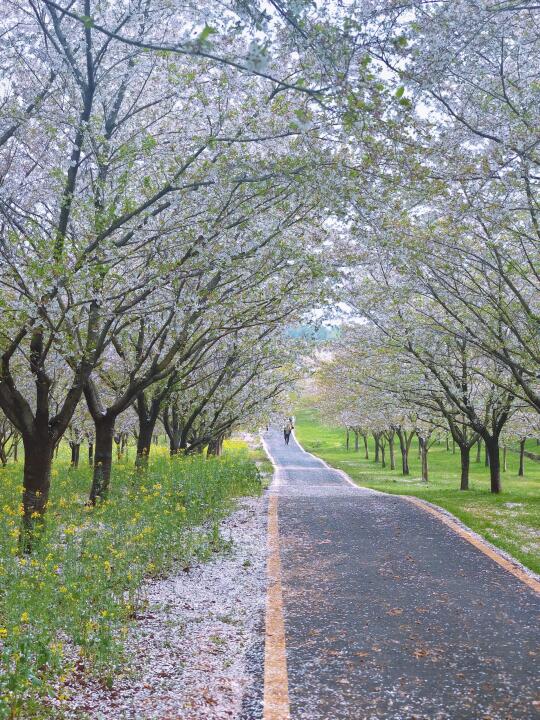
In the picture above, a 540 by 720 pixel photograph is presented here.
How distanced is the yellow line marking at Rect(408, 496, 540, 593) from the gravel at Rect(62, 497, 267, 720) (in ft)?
9.37

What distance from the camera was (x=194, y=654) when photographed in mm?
4969

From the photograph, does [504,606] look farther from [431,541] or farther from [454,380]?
[454,380]

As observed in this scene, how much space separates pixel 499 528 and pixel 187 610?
261 inches

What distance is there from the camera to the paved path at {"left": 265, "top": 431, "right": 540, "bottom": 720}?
4.19 metres

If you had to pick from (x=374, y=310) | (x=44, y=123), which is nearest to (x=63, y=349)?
(x=44, y=123)

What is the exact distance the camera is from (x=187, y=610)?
6.07 meters

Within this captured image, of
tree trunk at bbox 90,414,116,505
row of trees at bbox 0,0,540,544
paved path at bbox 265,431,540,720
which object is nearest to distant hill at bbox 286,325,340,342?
row of trees at bbox 0,0,540,544

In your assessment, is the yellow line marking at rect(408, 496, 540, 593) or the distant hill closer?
the yellow line marking at rect(408, 496, 540, 593)

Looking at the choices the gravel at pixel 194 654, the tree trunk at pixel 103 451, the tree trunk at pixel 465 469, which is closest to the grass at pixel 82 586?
the gravel at pixel 194 654

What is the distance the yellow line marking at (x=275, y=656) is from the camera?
4094 millimetres

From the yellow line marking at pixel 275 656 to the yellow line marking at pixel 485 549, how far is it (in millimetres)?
2686

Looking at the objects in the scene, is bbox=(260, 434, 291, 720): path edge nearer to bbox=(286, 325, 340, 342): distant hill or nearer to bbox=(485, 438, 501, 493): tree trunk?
bbox=(286, 325, 340, 342): distant hill

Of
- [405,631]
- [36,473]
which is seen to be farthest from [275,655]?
[36,473]

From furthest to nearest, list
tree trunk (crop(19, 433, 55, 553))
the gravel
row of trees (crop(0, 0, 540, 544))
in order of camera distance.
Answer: tree trunk (crop(19, 433, 55, 553)) < row of trees (crop(0, 0, 540, 544)) < the gravel
